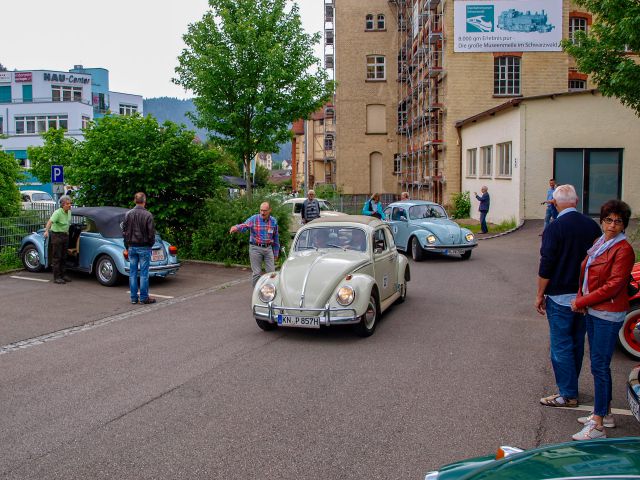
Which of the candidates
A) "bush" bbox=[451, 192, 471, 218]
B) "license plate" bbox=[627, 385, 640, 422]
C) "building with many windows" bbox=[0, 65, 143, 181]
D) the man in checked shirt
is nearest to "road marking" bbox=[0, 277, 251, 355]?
the man in checked shirt

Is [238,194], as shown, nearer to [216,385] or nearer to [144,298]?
[144,298]

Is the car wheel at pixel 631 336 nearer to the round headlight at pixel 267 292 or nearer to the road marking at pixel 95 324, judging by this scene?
the round headlight at pixel 267 292

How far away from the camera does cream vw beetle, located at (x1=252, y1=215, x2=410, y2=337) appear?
8.56 meters

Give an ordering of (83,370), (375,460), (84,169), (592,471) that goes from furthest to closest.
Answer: (84,169), (83,370), (375,460), (592,471)

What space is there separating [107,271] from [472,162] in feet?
79.2

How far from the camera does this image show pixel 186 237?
17859 millimetres

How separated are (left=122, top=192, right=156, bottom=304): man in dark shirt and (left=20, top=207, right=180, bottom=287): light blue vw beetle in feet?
4.55

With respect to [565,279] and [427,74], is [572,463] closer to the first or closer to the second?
[565,279]

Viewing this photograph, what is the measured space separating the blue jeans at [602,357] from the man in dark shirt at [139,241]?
27.0 ft

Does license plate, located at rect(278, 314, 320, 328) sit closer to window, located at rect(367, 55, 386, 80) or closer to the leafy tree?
the leafy tree

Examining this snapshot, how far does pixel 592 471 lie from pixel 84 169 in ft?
53.7

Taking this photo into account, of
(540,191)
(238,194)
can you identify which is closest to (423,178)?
(540,191)

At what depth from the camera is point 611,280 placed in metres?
5.24

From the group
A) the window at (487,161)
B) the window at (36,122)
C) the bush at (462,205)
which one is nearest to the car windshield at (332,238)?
the window at (487,161)
